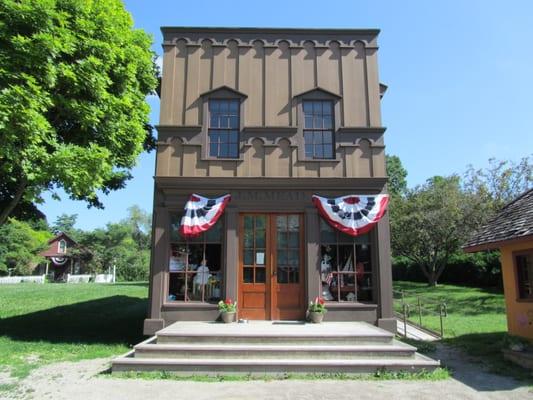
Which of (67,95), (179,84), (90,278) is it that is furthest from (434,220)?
(90,278)

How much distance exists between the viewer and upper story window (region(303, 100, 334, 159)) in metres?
10.2

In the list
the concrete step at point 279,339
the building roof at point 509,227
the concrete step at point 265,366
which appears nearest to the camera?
the concrete step at point 265,366

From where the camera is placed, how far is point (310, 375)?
266 inches

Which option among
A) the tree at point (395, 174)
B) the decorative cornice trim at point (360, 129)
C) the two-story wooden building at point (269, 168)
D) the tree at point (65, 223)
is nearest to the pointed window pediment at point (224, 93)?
the two-story wooden building at point (269, 168)

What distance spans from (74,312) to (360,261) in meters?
11.3

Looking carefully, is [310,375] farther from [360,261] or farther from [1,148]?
[1,148]

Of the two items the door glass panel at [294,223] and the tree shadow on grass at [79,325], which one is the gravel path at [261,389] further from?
the door glass panel at [294,223]

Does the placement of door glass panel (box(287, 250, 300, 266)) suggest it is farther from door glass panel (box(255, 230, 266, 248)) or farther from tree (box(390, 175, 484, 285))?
tree (box(390, 175, 484, 285))

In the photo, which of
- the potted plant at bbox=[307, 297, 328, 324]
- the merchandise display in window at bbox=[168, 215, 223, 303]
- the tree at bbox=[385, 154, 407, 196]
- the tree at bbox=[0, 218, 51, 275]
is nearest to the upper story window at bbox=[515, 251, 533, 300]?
the potted plant at bbox=[307, 297, 328, 324]

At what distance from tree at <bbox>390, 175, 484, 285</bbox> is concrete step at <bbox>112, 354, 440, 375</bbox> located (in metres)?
18.7

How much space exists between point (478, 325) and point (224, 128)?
32.9 ft

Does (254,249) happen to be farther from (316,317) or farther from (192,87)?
(192,87)

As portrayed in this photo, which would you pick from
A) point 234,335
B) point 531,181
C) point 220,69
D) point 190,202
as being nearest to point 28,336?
point 190,202

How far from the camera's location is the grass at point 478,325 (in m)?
7.94
